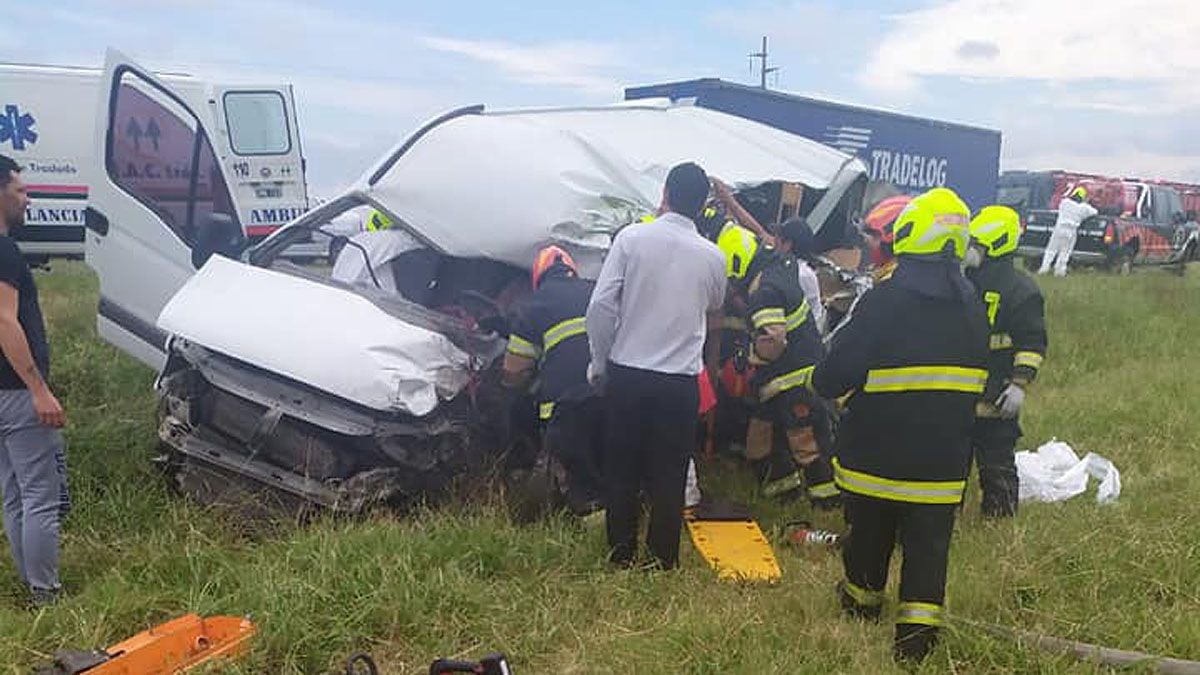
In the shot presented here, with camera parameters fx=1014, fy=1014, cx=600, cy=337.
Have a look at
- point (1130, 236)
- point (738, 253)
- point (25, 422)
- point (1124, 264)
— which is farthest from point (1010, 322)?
point (1130, 236)

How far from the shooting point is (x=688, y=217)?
3.92 m

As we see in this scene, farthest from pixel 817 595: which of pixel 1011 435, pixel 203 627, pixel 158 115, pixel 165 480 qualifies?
pixel 158 115

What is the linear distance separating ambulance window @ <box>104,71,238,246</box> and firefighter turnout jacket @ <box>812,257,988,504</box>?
3.56 m

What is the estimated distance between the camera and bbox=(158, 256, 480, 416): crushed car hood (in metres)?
3.96

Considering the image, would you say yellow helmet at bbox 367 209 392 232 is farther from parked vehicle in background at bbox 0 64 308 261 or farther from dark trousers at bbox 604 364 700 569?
parked vehicle in background at bbox 0 64 308 261

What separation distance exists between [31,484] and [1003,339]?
409 centimetres

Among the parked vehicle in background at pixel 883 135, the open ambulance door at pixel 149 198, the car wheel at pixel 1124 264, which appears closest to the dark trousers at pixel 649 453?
the open ambulance door at pixel 149 198

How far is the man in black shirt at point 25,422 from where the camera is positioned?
3438 millimetres

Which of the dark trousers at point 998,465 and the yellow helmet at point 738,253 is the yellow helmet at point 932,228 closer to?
the yellow helmet at point 738,253

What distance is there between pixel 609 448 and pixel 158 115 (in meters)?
3.24

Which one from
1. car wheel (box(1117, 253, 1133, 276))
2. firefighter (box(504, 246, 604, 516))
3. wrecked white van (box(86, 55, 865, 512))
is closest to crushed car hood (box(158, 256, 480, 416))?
wrecked white van (box(86, 55, 865, 512))

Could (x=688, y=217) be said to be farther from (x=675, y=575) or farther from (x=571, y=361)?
(x=675, y=575)

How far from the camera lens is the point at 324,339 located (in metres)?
4.07

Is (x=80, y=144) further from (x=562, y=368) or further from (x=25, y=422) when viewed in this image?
(x=562, y=368)
